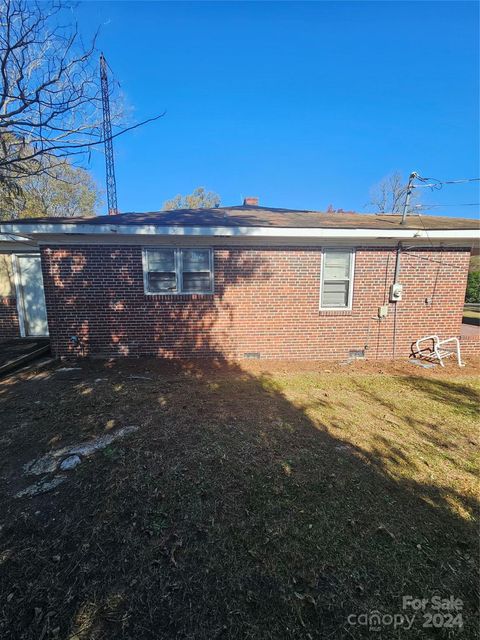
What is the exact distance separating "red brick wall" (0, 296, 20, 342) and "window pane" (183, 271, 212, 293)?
5656mm

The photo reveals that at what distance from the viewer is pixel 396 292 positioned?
6.76m

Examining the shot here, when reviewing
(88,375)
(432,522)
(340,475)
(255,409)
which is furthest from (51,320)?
(432,522)

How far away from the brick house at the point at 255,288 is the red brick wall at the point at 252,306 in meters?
0.02

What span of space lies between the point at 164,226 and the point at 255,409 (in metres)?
4.07

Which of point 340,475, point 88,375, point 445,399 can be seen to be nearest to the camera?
point 340,475

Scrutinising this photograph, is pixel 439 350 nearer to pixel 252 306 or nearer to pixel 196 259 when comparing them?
pixel 252 306

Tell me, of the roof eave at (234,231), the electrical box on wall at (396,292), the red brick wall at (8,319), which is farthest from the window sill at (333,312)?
the red brick wall at (8,319)

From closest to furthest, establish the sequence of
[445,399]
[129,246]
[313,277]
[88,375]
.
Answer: [445,399], [88,375], [129,246], [313,277]

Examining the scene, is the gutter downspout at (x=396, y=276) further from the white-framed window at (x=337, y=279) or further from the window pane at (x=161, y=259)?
the window pane at (x=161, y=259)

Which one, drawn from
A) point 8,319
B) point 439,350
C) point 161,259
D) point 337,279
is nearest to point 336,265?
point 337,279

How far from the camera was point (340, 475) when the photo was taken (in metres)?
2.74

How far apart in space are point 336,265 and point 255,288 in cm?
205

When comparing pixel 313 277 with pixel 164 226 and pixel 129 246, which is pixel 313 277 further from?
pixel 129 246

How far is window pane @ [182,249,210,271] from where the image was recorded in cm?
653
